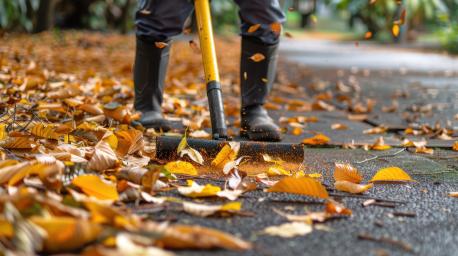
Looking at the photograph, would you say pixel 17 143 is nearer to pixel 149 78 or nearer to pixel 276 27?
pixel 149 78

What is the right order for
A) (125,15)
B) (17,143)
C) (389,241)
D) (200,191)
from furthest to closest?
(125,15)
(17,143)
(200,191)
(389,241)

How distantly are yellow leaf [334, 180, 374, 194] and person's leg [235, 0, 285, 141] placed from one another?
945 mm

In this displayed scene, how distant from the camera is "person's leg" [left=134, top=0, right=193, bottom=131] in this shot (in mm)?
2923

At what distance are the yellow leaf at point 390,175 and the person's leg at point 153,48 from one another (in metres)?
1.21

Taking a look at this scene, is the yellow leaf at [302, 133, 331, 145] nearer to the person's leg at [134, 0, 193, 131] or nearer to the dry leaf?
the person's leg at [134, 0, 193, 131]

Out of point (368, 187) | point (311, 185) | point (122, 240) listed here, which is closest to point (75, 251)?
point (122, 240)

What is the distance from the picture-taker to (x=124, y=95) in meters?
3.91

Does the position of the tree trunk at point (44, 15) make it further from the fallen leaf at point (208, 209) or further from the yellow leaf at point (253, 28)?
the fallen leaf at point (208, 209)

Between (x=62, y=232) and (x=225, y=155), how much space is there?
3.29 ft

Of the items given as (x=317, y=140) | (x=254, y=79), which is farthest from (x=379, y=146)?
(x=254, y=79)

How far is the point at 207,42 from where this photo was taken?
263 centimetres

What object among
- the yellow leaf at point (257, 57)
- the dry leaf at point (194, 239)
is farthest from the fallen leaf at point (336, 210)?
the yellow leaf at point (257, 57)

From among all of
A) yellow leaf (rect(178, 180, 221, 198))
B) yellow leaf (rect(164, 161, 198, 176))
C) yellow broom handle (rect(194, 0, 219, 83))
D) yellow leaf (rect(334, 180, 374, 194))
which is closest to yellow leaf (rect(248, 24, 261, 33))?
yellow broom handle (rect(194, 0, 219, 83))

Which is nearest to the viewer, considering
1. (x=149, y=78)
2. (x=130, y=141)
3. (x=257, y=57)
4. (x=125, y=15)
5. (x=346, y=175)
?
(x=346, y=175)
